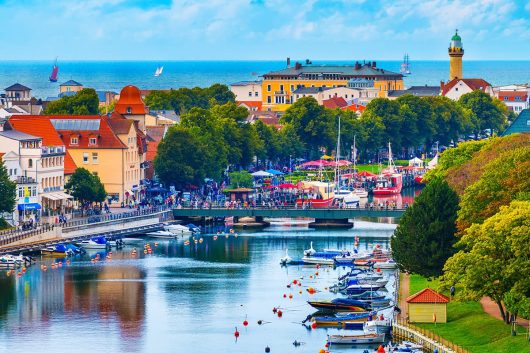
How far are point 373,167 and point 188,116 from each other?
31.8 meters

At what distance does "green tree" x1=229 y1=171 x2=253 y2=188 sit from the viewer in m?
146

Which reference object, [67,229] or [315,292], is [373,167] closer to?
[67,229]

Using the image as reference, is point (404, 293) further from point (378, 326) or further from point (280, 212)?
point (280, 212)

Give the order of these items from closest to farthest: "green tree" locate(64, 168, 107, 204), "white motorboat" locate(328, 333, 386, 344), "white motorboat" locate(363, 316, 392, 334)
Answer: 1. "white motorboat" locate(328, 333, 386, 344)
2. "white motorboat" locate(363, 316, 392, 334)
3. "green tree" locate(64, 168, 107, 204)

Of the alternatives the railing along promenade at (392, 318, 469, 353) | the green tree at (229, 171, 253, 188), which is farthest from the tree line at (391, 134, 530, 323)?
the green tree at (229, 171, 253, 188)

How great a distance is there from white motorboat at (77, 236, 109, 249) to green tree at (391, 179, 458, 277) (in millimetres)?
28015

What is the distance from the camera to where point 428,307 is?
3061 inches

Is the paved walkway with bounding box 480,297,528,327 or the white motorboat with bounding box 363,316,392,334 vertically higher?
the paved walkway with bounding box 480,297,528,327

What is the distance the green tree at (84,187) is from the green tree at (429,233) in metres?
38.6

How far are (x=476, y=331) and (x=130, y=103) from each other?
81.2 m

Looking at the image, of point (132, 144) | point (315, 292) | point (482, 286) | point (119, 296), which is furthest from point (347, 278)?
point (132, 144)

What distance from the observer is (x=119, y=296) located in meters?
91.2

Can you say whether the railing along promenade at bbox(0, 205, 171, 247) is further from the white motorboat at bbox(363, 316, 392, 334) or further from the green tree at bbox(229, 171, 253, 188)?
the white motorboat at bbox(363, 316, 392, 334)

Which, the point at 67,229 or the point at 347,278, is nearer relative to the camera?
the point at 347,278
